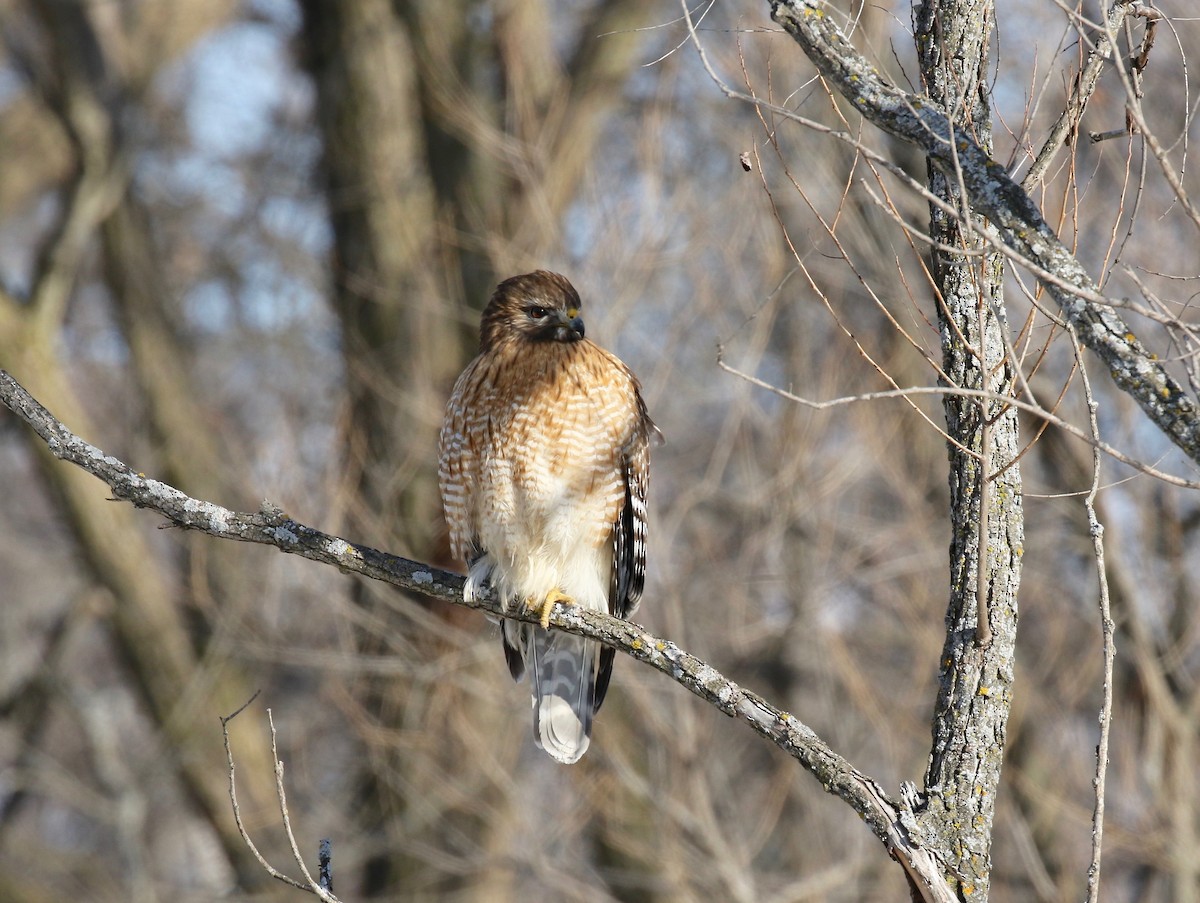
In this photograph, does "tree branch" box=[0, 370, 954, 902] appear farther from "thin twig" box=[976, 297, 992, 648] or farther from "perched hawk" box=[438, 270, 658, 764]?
"perched hawk" box=[438, 270, 658, 764]

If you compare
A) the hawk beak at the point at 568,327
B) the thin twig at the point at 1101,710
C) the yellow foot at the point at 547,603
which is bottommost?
the thin twig at the point at 1101,710

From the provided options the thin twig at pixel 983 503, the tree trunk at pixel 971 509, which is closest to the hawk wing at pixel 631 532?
the tree trunk at pixel 971 509

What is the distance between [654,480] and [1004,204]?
867cm

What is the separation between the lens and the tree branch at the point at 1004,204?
210 cm

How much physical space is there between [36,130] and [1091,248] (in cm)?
830

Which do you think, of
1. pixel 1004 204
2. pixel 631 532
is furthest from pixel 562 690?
pixel 1004 204

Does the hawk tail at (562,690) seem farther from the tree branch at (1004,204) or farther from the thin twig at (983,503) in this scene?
the tree branch at (1004,204)

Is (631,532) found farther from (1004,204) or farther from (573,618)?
(1004,204)

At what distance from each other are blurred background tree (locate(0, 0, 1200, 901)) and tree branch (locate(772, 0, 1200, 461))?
12.6 ft

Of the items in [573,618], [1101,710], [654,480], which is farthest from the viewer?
[654,480]

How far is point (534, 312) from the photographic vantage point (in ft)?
15.0

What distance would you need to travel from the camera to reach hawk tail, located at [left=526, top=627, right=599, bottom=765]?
4867 millimetres

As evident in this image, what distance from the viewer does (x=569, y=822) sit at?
757 cm

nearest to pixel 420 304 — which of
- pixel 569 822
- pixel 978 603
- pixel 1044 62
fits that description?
pixel 569 822
